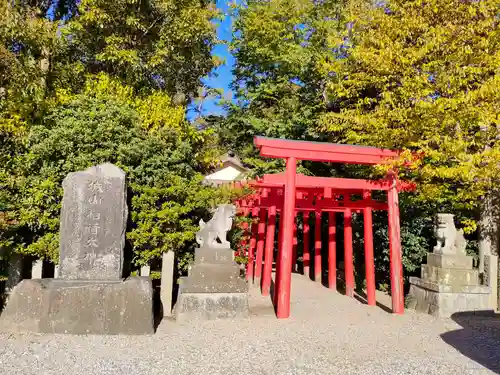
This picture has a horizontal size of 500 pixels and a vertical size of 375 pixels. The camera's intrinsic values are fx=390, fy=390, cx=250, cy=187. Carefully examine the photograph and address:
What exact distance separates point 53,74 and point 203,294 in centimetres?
609

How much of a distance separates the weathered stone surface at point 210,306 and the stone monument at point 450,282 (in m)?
3.66

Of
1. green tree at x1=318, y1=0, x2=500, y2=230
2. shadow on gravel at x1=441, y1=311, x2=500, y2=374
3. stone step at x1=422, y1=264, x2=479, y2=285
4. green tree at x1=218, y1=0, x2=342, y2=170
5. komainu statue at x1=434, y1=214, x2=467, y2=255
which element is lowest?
shadow on gravel at x1=441, y1=311, x2=500, y2=374

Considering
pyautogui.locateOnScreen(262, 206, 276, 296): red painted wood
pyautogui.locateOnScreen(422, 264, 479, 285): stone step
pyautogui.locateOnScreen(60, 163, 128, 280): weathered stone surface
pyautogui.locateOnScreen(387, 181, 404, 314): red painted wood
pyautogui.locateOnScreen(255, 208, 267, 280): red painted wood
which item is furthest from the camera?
pyautogui.locateOnScreen(255, 208, 267, 280): red painted wood

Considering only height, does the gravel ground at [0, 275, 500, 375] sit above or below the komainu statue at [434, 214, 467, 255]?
below

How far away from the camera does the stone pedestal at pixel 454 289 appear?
7.27 metres

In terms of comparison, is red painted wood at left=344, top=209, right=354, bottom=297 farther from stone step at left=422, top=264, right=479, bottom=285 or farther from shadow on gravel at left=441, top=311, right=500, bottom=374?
shadow on gravel at left=441, top=311, right=500, bottom=374

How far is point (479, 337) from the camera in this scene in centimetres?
586

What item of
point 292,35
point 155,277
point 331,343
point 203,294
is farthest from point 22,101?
point 292,35

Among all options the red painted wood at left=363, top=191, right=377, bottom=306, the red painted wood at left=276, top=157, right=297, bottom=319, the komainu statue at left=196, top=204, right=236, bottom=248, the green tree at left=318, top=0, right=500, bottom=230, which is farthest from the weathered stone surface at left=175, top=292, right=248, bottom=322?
the green tree at left=318, top=0, right=500, bottom=230

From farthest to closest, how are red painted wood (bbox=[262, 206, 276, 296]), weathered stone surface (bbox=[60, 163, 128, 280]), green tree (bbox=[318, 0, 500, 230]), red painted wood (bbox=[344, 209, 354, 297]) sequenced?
red painted wood (bbox=[262, 206, 276, 296]), red painted wood (bbox=[344, 209, 354, 297]), green tree (bbox=[318, 0, 500, 230]), weathered stone surface (bbox=[60, 163, 128, 280])

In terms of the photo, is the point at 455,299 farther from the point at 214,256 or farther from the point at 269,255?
the point at 214,256

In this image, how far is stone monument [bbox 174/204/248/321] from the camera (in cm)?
640

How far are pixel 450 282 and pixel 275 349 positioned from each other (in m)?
4.22

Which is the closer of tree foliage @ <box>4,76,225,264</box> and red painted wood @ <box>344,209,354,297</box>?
tree foliage @ <box>4,76,225,264</box>
